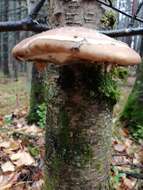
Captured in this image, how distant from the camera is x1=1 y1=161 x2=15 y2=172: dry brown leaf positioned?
2680 millimetres

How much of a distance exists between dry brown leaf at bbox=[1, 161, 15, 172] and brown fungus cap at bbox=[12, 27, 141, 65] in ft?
5.59

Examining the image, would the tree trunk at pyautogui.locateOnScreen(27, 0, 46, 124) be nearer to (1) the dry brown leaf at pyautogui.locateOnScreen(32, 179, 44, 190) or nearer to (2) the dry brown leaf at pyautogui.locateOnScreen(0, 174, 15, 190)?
(2) the dry brown leaf at pyautogui.locateOnScreen(0, 174, 15, 190)

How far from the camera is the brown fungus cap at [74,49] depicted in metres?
1.04

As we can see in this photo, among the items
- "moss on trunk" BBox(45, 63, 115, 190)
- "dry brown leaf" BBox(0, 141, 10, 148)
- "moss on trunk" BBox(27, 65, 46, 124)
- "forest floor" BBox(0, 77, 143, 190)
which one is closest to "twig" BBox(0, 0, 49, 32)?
"moss on trunk" BBox(45, 63, 115, 190)

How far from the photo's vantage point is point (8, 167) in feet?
8.93

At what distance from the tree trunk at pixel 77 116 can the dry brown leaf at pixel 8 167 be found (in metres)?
1.07

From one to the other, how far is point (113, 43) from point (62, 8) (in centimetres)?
53

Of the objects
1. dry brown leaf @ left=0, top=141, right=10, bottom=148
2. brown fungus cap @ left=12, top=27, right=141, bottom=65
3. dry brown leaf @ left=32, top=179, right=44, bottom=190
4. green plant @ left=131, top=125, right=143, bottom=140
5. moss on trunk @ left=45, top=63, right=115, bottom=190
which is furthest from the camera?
green plant @ left=131, top=125, right=143, bottom=140

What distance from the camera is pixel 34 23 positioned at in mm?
1694

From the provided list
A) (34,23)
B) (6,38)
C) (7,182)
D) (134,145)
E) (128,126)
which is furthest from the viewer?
(6,38)

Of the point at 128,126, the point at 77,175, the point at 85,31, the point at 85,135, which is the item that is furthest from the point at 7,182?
the point at 128,126

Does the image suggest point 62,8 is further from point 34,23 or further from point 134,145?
point 134,145

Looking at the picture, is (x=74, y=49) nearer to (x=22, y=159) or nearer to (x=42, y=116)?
(x=22, y=159)

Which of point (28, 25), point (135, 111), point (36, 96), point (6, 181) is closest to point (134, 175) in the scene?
point (6, 181)
